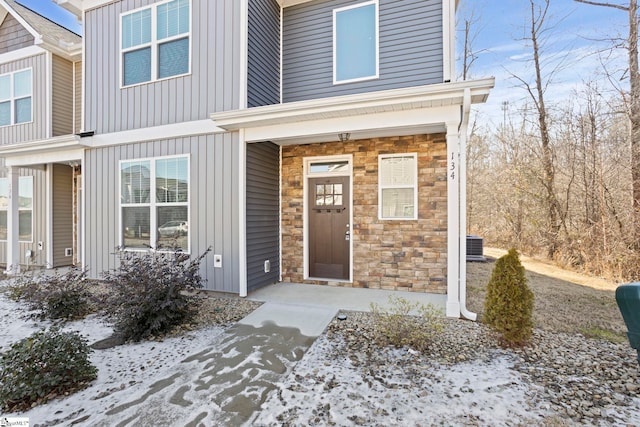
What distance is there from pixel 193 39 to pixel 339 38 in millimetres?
2638

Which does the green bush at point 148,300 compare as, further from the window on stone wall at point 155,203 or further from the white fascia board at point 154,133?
the white fascia board at point 154,133

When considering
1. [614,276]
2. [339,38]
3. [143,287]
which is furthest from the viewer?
[614,276]

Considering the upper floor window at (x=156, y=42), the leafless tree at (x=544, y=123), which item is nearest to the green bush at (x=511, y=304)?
the upper floor window at (x=156, y=42)

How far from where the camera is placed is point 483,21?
38.4 feet

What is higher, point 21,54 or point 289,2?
point 289,2

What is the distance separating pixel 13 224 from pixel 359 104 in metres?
8.58

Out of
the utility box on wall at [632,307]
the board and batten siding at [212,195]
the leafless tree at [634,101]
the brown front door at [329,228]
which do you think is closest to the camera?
the utility box on wall at [632,307]

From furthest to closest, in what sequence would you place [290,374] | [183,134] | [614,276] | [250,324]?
[614,276], [183,134], [250,324], [290,374]

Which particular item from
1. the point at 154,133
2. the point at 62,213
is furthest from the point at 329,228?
the point at 62,213

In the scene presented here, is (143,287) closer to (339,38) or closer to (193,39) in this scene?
(193,39)

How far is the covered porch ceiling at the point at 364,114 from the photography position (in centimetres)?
392

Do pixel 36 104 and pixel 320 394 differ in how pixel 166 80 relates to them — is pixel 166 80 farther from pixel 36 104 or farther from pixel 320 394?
pixel 320 394

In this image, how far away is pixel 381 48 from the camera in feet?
18.3

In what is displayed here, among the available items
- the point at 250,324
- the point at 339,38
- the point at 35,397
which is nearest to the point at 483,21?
the point at 339,38
